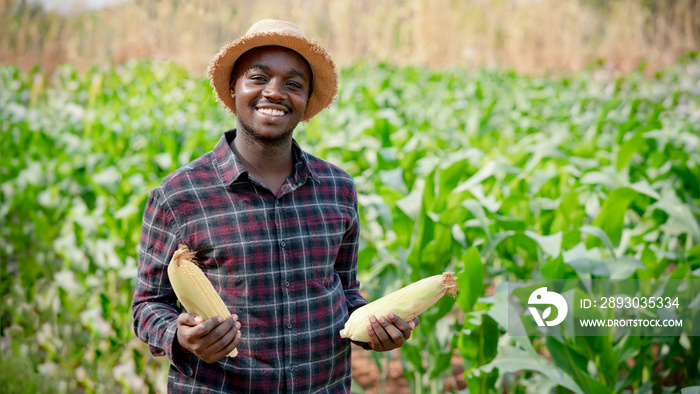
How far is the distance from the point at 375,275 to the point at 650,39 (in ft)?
45.9

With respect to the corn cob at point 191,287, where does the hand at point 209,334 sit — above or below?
below

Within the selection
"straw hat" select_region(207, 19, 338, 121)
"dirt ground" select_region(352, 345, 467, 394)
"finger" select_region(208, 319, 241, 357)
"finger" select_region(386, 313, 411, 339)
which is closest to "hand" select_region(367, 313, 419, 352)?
"finger" select_region(386, 313, 411, 339)

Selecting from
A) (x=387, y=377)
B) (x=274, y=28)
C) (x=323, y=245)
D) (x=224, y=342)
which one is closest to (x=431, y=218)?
(x=323, y=245)

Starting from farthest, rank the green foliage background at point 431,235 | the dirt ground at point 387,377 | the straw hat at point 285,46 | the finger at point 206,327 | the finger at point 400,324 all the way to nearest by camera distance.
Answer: the dirt ground at point 387,377 → the green foliage background at point 431,235 → the straw hat at point 285,46 → the finger at point 400,324 → the finger at point 206,327

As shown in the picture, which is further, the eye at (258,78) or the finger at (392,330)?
the eye at (258,78)

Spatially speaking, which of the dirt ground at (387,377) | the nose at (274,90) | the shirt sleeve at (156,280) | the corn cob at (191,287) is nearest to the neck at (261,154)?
the nose at (274,90)

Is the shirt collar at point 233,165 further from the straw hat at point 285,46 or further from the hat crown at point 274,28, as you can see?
the hat crown at point 274,28

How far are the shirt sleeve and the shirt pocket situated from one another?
31 centimetres

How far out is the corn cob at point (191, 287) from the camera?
3.73 ft

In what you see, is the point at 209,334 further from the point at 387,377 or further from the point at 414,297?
the point at 387,377

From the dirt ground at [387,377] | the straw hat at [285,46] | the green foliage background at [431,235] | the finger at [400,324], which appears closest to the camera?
the finger at [400,324]

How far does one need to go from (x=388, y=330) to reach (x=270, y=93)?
0.60 metres

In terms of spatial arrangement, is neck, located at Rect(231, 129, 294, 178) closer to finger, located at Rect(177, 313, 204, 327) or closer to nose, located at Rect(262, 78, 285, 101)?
nose, located at Rect(262, 78, 285, 101)

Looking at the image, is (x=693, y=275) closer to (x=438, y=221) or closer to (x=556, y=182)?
(x=438, y=221)
